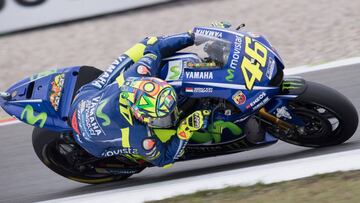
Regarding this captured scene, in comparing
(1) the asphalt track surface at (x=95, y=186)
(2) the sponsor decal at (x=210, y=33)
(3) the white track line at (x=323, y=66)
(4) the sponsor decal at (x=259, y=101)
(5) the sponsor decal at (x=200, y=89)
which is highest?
(2) the sponsor decal at (x=210, y=33)

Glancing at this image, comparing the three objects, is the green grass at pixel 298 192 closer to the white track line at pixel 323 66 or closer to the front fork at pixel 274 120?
the front fork at pixel 274 120

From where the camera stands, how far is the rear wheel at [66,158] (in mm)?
5711

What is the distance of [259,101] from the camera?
16.4ft

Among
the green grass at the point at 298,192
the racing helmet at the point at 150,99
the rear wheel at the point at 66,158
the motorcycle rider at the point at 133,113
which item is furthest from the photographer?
the rear wheel at the point at 66,158

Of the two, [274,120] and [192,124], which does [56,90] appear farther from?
[274,120]

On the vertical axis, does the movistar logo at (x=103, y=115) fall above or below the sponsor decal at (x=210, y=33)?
below

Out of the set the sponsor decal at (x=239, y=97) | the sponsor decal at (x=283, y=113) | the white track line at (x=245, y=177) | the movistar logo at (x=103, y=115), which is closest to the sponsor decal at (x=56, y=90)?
the movistar logo at (x=103, y=115)

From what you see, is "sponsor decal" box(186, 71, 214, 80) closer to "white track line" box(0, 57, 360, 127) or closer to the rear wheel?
the rear wheel

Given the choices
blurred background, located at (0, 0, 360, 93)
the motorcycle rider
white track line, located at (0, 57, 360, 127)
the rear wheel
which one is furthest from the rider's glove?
blurred background, located at (0, 0, 360, 93)

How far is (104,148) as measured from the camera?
17.0ft

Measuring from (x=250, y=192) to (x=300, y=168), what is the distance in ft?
1.37

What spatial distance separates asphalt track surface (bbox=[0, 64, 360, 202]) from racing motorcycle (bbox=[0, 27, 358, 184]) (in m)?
0.20

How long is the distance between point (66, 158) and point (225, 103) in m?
1.53

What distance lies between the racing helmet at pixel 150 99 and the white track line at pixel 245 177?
563 millimetres
